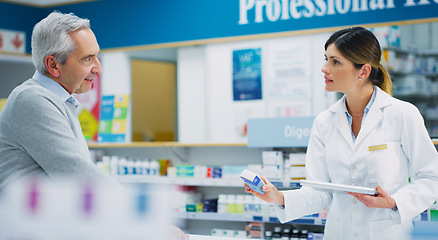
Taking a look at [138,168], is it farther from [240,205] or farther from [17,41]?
[17,41]

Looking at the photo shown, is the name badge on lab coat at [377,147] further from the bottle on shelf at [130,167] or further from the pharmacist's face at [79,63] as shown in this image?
the bottle on shelf at [130,167]

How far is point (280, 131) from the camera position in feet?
14.6

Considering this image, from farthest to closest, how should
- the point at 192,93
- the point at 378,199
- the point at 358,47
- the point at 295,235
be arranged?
the point at 192,93
the point at 295,235
the point at 358,47
the point at 378,199

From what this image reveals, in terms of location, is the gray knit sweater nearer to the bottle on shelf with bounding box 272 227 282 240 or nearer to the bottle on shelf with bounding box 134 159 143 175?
the bottle on shelf with bounding box 272 227 282 240

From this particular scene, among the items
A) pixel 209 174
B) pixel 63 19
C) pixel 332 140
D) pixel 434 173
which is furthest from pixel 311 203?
pixel 209 174

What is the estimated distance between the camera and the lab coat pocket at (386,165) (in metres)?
2.28

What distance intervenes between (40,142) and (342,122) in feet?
4.84

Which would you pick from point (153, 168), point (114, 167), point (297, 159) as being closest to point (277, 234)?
point (297, 159)

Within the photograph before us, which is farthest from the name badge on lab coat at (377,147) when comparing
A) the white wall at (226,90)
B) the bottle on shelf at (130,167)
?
the white wall at (226,90)

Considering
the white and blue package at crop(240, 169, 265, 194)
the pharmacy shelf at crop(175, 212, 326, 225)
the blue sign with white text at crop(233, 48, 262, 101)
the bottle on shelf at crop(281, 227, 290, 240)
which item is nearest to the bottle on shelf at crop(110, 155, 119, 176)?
the pharmacy shelf at crop(175, 212, 326, 225)

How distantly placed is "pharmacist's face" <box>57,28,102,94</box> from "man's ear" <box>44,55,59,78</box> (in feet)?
0.06

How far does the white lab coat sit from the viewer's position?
2.20 metres

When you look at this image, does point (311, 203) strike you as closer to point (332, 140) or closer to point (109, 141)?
point (332, 140)

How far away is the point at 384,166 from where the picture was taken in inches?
90.0
